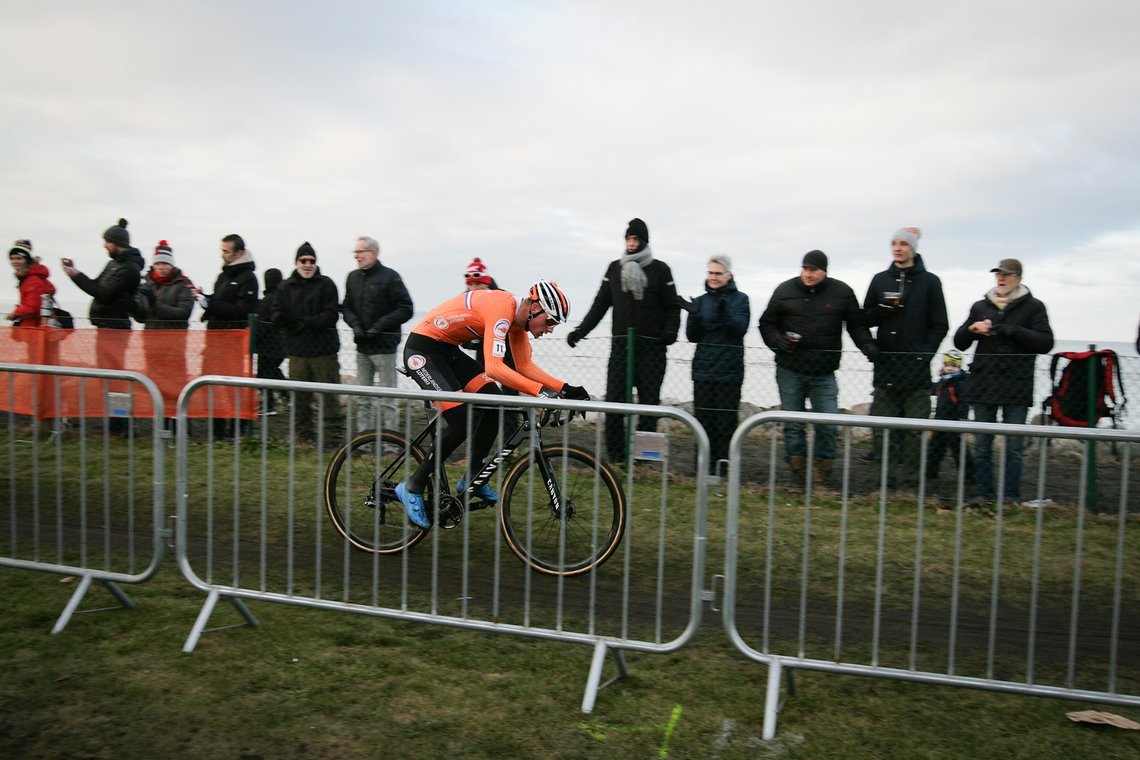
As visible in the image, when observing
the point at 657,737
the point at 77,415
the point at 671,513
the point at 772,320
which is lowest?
the point at 657,737

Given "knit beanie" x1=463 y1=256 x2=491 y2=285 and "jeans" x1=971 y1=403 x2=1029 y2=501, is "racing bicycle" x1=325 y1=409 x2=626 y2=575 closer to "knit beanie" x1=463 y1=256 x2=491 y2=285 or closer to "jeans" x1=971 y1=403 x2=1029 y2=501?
"jeans" x1=971 y1=403 x2=1029 y2=501

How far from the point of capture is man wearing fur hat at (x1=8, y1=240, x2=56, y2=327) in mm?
11570

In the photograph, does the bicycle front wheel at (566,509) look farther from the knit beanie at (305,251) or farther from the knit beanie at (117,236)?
the knit beanie at (117,236)

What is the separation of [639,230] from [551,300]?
371cm

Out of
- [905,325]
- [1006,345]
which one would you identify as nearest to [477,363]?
[905,325]

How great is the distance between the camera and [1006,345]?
8.98m

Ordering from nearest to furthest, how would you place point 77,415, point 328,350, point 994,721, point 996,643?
point 994,721 → point 996,643 → point 77,415 → point 328,350

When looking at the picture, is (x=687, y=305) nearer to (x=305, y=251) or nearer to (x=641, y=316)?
(x=641, y=316)

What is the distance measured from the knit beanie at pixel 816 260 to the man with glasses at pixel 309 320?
4988mm

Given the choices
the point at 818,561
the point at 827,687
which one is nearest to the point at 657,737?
the point at 827,687

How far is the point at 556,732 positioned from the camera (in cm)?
438

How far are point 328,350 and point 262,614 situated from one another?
17.9 ft

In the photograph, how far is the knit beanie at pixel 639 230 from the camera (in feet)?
33.2

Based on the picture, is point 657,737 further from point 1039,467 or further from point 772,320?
point 772,320
